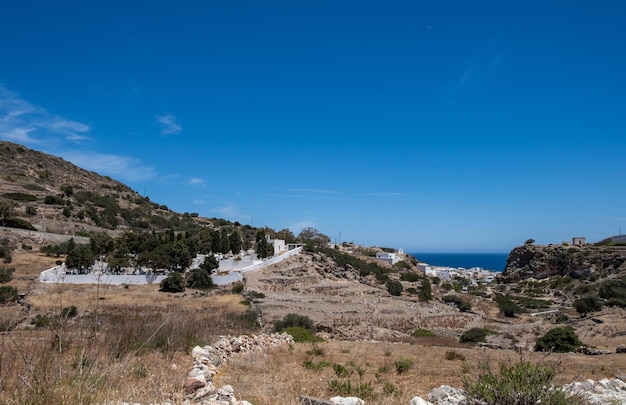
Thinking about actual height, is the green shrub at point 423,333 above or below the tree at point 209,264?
below

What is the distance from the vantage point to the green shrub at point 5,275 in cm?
2717

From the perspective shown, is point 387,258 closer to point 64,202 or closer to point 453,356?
point 64,202

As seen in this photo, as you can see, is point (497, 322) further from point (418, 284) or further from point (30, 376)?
point (30, 376)

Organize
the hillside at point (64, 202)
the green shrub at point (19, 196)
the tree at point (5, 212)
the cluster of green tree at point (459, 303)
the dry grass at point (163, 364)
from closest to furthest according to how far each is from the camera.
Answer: the dry grass at point (163, 364) < the cluster of green tree at point (459, 303) < the tree at point (5, 212) < the hillside at point (64, 202) < the green shrub at point (19, 196)

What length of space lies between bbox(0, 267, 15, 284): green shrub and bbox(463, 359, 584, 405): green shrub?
3164 centimetres

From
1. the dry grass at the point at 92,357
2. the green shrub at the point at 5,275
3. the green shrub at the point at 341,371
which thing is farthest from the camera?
the green shrub at the point at 5,275

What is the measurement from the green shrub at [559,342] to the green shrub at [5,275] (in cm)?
3205

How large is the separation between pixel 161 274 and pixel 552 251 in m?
56.5

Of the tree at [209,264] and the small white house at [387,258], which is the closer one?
the tree at [209,264]

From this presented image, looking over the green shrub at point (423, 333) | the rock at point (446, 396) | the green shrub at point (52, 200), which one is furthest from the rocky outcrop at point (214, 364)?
the green shrub at point (52, 200)

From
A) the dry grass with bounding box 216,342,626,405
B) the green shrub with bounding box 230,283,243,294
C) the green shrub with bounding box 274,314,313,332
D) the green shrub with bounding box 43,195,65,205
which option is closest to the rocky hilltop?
the green shrub with bounding box 230,283,243,294

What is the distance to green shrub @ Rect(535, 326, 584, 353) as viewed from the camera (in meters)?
16.3

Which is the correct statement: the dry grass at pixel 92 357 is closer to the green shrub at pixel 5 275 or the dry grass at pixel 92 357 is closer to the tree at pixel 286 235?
the green shrub at pixel 5 275

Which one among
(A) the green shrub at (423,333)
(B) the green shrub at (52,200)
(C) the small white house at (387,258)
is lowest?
(A) the green shrub at (423,333)
